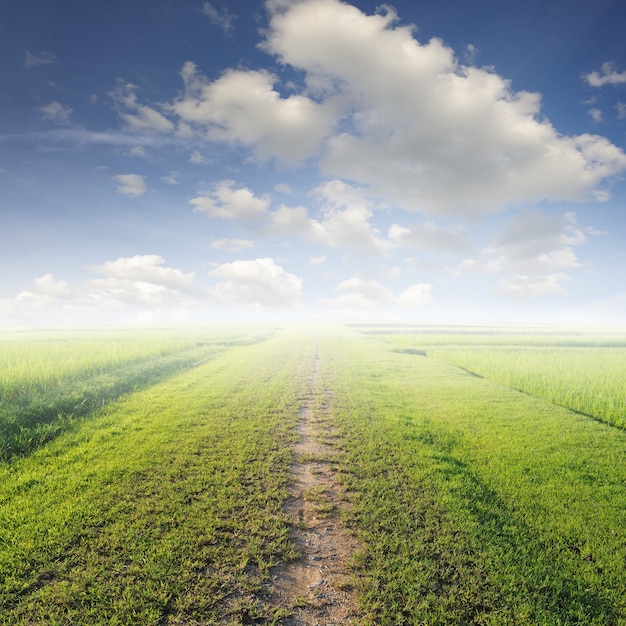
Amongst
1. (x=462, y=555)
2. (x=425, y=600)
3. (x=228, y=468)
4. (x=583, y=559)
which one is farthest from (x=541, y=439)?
(x=228, y=468)

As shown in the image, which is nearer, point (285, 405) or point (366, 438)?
point (366, 438)

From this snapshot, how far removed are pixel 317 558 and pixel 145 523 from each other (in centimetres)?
312

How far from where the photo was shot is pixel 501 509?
22.4 ft

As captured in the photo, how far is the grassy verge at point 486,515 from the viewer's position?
4.62 m

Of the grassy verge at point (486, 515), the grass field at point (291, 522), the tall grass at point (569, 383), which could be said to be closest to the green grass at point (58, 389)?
the grass field at point (291, 522)

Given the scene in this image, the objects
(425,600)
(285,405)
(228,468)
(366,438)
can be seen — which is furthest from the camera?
(285,405)

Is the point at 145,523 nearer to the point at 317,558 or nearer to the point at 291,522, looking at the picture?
the point at 291,522

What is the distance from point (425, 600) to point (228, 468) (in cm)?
525

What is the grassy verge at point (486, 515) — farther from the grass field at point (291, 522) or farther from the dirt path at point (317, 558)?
the dirt path at point (317, 558)

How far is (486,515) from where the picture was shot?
Answer: 658cm

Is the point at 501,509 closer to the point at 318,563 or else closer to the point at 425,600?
the point at 425,600

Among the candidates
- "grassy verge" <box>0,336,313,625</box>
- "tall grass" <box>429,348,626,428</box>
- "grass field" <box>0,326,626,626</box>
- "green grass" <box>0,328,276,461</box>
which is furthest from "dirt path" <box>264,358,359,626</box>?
"tall grass" <box>429,348,626,428</box>

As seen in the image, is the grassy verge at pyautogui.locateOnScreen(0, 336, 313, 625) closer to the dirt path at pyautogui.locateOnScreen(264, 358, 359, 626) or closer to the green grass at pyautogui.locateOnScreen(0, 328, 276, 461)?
the dirt path at pyautogui.locateOnScreen(264, 358, 359, 626)

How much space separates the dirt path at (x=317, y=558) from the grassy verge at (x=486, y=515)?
312 millimetres
